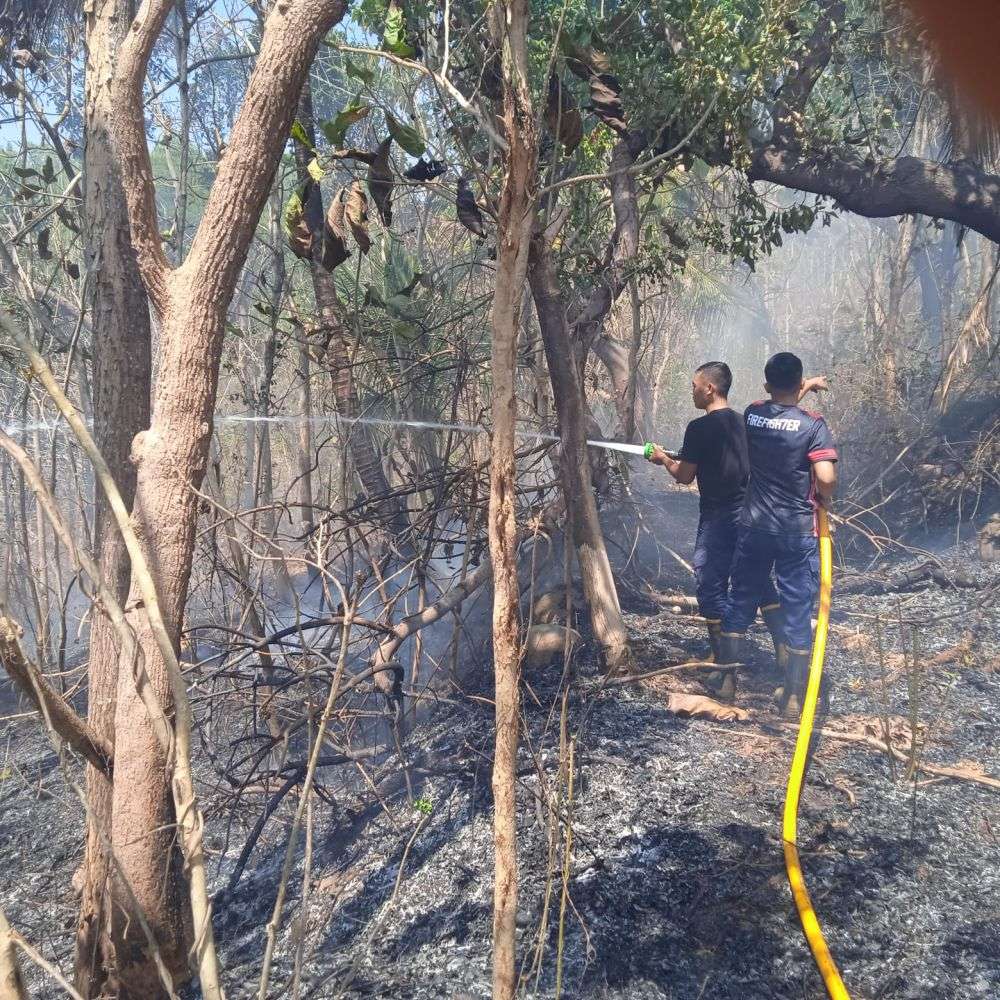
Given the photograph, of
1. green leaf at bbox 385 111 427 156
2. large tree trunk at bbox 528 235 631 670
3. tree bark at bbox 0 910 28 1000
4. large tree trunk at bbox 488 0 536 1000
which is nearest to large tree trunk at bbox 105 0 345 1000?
green leaf at bbox 385 111 427 156

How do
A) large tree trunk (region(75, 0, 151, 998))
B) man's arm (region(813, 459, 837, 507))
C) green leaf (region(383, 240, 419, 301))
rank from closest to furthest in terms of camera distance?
large tree trunk (region(75, 0, 151, 998)) < man's arm (region(813, 459, 837, 507)) < green leaf (region(383, 240, 419, 301))

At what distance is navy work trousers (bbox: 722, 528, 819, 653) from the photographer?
13.9 ft

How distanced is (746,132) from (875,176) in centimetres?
165

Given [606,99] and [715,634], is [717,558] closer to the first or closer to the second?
[715,634]

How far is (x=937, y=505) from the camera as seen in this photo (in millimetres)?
7270

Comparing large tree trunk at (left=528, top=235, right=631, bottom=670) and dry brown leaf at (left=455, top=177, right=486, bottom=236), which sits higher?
dry brown leaf at (left=455, top=177, right=486, bottom=236)

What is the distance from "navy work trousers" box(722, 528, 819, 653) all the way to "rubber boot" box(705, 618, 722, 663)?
0.07 meters

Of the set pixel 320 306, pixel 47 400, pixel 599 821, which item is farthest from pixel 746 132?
pixel 47 400

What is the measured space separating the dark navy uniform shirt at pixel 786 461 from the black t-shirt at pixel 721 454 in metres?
0.18

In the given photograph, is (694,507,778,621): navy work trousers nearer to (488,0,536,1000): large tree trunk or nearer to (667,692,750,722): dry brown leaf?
(667,692,750,722): dry brown leaf

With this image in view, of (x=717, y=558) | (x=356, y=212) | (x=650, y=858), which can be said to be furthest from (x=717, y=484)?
(x=356, y=212)

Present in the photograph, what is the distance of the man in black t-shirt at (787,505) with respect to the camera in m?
4.17

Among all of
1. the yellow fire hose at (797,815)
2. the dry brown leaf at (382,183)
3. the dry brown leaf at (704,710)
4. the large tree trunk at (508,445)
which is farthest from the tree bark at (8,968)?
the dry brown leaf at (704,710)

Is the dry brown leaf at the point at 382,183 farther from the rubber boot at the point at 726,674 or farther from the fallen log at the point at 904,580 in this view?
the fallen log at the point at 904,580
